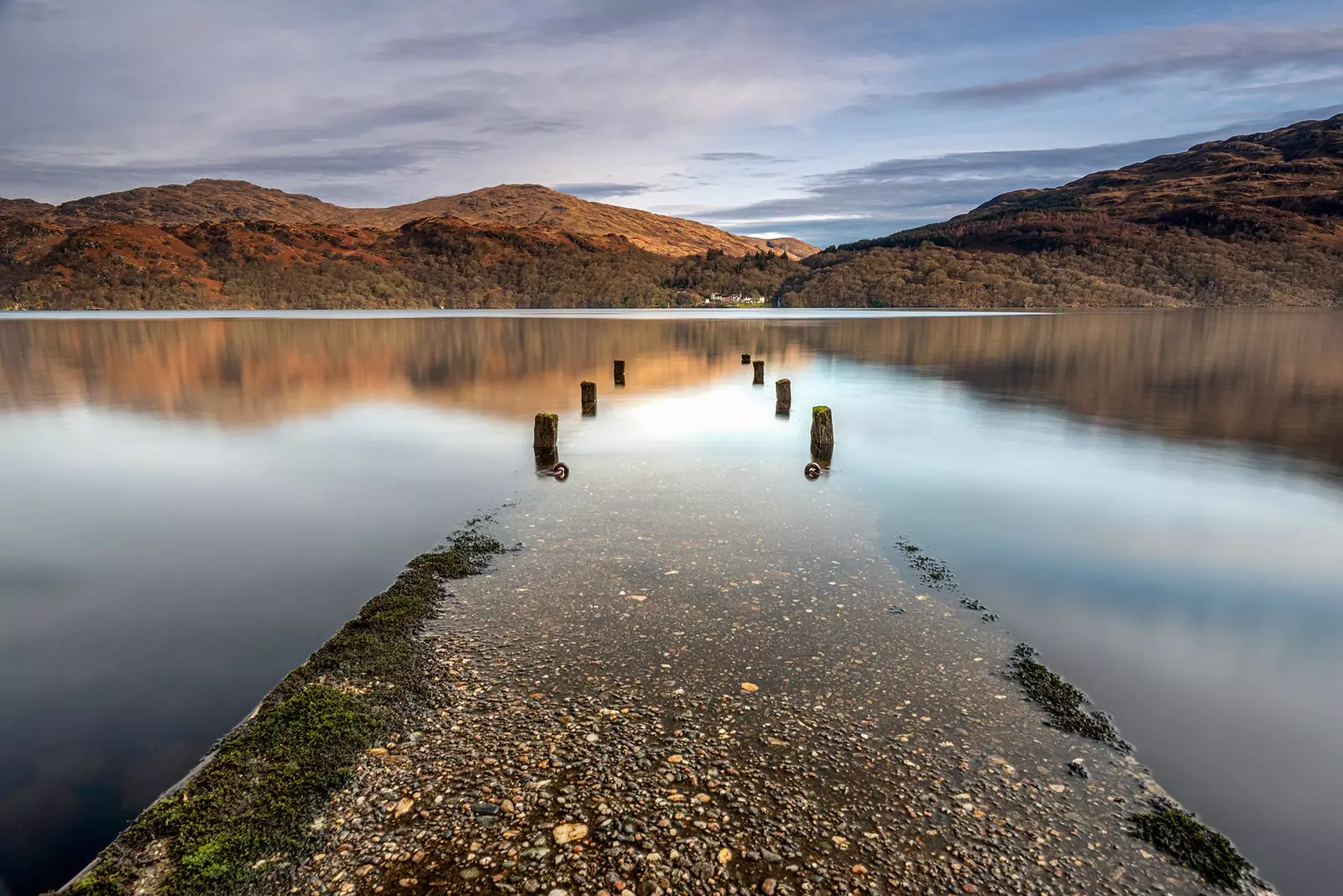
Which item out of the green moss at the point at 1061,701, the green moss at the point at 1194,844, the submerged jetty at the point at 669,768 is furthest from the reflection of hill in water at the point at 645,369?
the green moss at the point at 1194,844

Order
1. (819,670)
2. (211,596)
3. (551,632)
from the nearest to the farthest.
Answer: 1. (819,670)
2. (551,632)
3. (211,596)

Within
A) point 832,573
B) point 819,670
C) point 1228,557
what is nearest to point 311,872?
point 819,670

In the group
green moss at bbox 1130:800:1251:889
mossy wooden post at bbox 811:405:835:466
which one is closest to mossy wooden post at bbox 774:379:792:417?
mossy wooden post at bbox 811:405:835:466

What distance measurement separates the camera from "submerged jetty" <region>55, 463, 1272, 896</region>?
4590 millimetres

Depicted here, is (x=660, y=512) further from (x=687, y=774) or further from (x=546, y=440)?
(x=687, y=774)

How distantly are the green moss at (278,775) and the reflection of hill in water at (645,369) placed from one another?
18801mm

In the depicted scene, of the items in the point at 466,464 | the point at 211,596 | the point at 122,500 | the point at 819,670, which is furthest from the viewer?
the point at 466,464

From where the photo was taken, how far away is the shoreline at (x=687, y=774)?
4.58m

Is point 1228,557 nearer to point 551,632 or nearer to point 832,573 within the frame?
point 832,573

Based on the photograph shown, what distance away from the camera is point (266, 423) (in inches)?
915

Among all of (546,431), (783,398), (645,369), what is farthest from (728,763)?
(645,369)

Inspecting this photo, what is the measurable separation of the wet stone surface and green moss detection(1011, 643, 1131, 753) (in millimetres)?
161

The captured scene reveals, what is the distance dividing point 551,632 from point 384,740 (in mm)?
2311

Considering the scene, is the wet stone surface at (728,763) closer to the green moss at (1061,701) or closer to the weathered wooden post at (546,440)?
the green moss at (1061,701)
